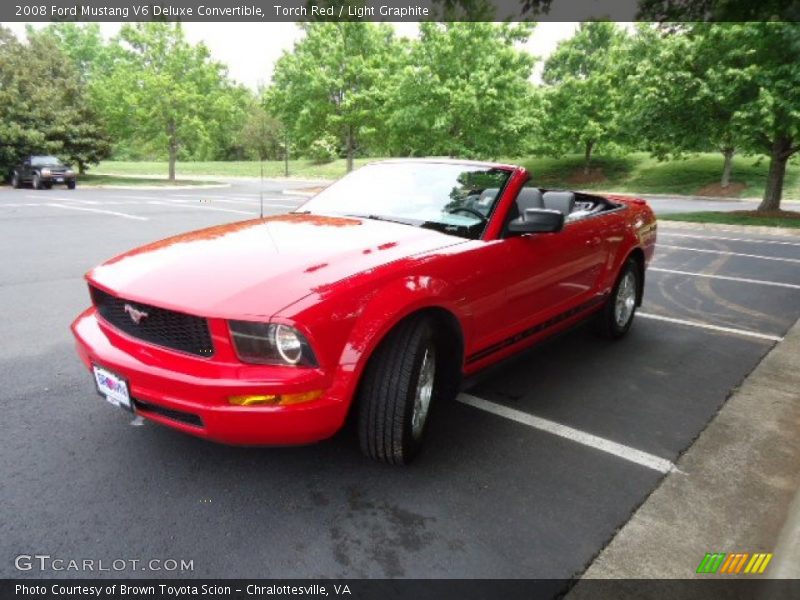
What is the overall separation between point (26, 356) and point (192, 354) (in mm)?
2693

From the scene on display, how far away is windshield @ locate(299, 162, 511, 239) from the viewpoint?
356 centimetres

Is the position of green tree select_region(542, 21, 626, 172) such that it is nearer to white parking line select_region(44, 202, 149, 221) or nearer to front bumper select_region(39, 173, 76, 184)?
white parking line select_region(44, 202, 149, 221)

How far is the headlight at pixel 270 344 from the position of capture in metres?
2.40

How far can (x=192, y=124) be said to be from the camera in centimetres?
3347

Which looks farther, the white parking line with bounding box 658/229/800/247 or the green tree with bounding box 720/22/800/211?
the green tree with bounding box 720/22/800/211

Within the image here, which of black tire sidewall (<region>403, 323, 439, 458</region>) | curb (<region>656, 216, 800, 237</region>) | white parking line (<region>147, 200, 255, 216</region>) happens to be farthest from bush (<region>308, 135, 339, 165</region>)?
black tire sidewall (<region>403, 323, 439, 458</region>)

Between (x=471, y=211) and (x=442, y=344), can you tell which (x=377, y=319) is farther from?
(x=471, y=211)

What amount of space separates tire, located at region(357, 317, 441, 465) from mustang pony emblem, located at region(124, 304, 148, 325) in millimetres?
1027

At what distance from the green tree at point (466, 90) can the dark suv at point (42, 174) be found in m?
14.7

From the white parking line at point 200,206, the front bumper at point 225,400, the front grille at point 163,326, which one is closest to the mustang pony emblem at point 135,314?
the front grille at point 163,326

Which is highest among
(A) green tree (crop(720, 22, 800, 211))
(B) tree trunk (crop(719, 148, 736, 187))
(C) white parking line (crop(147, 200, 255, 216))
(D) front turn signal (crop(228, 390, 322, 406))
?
(A) green tree (crop(720, 22, 800, 211))

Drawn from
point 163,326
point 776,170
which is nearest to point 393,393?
point 163,326
